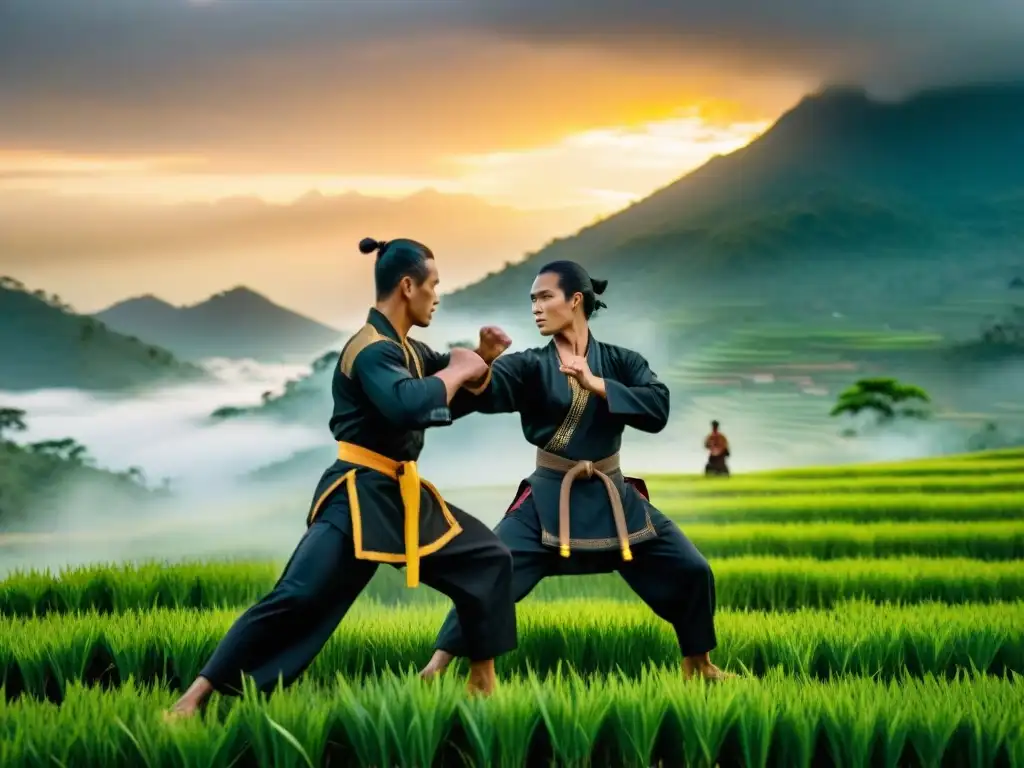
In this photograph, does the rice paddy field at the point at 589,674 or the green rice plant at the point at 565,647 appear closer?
the rice paddy field at the point at 589,674

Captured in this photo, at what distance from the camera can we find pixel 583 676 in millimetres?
6461

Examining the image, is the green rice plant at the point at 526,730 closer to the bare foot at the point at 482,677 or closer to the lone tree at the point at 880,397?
the bare foot at the point at 482,677

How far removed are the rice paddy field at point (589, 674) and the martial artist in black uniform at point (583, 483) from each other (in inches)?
15.8

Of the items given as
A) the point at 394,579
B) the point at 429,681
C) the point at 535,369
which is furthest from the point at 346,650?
the point at 394,579

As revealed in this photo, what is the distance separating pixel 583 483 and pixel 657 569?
0.53m

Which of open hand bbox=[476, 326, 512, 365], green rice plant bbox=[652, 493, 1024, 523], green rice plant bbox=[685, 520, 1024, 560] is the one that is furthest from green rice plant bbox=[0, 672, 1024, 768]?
green rice plant bbox=[652, 493, 1024, 523]

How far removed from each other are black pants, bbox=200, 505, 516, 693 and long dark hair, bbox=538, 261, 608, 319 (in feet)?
4.21

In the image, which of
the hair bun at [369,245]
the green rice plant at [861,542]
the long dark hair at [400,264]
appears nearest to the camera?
the long dark hair at [400,264]

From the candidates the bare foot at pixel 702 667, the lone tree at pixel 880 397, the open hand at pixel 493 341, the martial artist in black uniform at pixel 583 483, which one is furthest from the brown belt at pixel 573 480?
the lone tree at pixel 880 397

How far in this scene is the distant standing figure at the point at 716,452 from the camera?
64.2ft

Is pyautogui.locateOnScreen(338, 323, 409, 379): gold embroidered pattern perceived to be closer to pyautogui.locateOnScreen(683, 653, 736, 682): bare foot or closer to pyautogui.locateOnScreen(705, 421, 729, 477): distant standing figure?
pyautogui.locateOnScreen(683, 653, 736, 682): bare foot

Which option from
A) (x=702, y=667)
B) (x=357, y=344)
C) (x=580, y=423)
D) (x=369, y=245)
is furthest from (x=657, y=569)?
(x=369, y=245)

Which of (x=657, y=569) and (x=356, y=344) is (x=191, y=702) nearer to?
(x=356, y=344)

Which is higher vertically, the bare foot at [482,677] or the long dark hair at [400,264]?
the long dark hair at [400,264]
